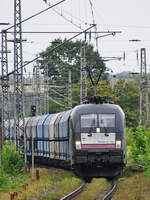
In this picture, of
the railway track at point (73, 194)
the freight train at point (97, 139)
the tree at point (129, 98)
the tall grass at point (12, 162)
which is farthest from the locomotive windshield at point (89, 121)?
the tree at point (129, 98)

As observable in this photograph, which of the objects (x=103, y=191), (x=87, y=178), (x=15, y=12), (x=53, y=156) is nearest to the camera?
(x=87, y=178)

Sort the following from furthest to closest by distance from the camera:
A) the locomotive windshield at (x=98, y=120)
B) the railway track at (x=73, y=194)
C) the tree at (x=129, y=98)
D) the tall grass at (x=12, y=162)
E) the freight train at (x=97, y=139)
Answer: the tree at (x=129, y=98) < the tall grass at (x=12, y=162) < the railway track at (x=73, y=194) < the locomotive windshield at (x=98, y=120) < the freight train at (x=97, y=139)

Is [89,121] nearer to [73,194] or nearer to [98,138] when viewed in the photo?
[98,138]

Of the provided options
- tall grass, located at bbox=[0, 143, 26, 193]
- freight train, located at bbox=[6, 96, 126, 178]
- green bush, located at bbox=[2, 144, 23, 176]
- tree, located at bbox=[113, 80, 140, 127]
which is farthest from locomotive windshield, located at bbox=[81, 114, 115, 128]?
tree, located at bbox=[113, 80, 140, 127]

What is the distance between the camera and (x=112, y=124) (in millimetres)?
23938

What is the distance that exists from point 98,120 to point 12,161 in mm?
11874

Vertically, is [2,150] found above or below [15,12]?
below

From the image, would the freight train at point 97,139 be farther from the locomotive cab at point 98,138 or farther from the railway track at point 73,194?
the railway track at point 73,194

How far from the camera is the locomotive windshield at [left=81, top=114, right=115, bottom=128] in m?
23.9

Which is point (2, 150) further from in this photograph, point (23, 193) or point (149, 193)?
point (149, 193)

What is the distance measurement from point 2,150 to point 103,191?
9.68 m

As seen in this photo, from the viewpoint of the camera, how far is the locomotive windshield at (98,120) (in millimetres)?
23938

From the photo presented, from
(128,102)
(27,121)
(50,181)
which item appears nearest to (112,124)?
(50,181)

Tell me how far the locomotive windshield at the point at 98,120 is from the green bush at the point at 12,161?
36.7ft
